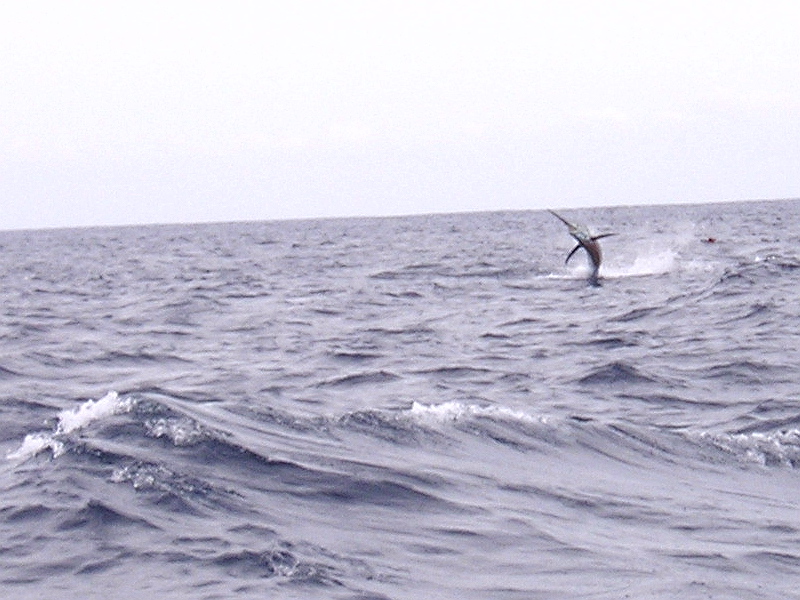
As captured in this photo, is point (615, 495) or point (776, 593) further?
point (615, 495)

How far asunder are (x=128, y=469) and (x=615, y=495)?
11.0 feet

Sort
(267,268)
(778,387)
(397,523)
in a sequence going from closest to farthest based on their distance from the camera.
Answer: (397,523)
(778,387)
(267,268)

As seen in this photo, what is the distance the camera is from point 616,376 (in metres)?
14.7

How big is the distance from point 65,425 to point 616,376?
6.53 meters

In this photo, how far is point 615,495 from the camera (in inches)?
356

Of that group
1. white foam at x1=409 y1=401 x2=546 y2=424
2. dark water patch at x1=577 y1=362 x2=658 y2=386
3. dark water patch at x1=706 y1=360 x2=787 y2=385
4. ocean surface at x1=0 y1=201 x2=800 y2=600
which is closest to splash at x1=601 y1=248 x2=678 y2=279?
ocean surface at x1=0 y1=201 x2=800 y2=600

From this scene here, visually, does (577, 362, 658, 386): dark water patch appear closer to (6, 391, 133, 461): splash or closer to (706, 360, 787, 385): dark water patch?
(706, 360, 787, 385): dark water patch

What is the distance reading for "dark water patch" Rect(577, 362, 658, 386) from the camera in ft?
47.2

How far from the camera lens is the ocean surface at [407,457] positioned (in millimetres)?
7039

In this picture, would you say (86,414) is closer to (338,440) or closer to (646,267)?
(338,440)

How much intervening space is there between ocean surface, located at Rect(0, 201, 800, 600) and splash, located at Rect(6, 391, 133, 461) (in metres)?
0.03

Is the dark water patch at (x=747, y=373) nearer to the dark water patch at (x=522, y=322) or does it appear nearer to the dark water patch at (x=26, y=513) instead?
the dark water patch at (x=522, y=322)

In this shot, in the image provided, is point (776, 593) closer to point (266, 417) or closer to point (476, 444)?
point (476, 444)

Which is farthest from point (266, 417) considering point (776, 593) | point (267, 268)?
point (267, 268)
